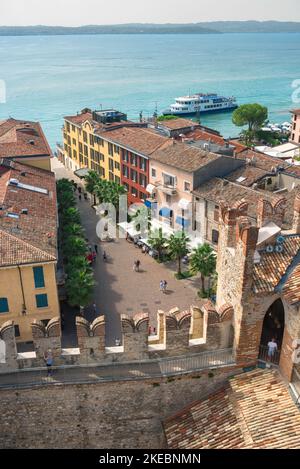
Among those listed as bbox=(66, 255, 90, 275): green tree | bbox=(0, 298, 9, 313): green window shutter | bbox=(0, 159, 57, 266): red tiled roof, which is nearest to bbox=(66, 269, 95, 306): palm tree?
bbox=(66, 255, 90, 275): green tree

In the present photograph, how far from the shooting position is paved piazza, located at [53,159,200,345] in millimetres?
39219

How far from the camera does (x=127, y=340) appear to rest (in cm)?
1748

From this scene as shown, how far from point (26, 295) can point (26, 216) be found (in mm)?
7737

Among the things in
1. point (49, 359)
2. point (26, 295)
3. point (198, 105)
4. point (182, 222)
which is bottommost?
point (198, 105)

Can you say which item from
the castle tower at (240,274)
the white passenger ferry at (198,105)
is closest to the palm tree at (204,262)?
the castle tower at (240,274)

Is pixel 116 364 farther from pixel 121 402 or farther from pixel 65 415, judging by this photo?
pixel 65 415

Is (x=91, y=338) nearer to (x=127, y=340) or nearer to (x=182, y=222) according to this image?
(x=127, y=340)

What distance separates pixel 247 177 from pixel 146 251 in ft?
47.5

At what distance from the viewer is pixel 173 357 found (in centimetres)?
1797

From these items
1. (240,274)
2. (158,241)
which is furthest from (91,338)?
(158,241)

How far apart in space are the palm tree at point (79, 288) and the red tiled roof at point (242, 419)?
18.7 m

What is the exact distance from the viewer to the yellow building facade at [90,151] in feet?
224

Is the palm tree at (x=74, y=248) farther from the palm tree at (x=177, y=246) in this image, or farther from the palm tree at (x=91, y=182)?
the palm tree at (x=91, y=182)
